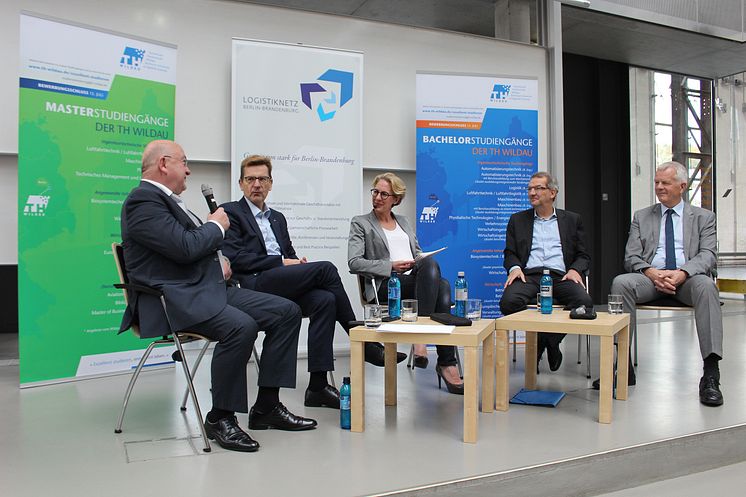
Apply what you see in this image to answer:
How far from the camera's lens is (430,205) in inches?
190

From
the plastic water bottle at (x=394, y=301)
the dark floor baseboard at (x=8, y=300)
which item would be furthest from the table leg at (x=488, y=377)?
the dark floor baseboard at (x=8, y=300)

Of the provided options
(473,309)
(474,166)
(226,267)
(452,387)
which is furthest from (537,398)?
(474,166)

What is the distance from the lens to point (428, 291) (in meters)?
3.53

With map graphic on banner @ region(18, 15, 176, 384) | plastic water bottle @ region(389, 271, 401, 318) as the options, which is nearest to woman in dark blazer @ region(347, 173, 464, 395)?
plastic water bottle @ region(389, 271, 401, 318)

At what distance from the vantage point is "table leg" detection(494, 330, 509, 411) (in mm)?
3064

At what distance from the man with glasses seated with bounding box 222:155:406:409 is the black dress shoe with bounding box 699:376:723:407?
→ 60.0 inches

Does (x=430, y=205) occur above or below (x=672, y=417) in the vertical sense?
above

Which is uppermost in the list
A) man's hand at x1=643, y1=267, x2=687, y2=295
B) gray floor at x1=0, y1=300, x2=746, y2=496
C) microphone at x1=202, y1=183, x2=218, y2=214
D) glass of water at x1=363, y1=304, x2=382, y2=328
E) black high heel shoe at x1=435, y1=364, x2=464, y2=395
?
microphone at x1=202, y1=183, x2=218, y2=214

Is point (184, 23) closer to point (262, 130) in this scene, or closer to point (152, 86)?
point (152, 86)

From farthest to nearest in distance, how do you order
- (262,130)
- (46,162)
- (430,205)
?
(430,205)
(262,130)
(46,162)

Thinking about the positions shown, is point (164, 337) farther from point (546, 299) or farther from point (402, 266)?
point (546, 299)

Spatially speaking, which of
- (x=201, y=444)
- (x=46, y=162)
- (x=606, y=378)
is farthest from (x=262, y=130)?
(x=606, y=378)

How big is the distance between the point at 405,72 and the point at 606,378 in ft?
10.1

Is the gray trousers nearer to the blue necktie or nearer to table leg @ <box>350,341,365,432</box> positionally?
the blue necktie
